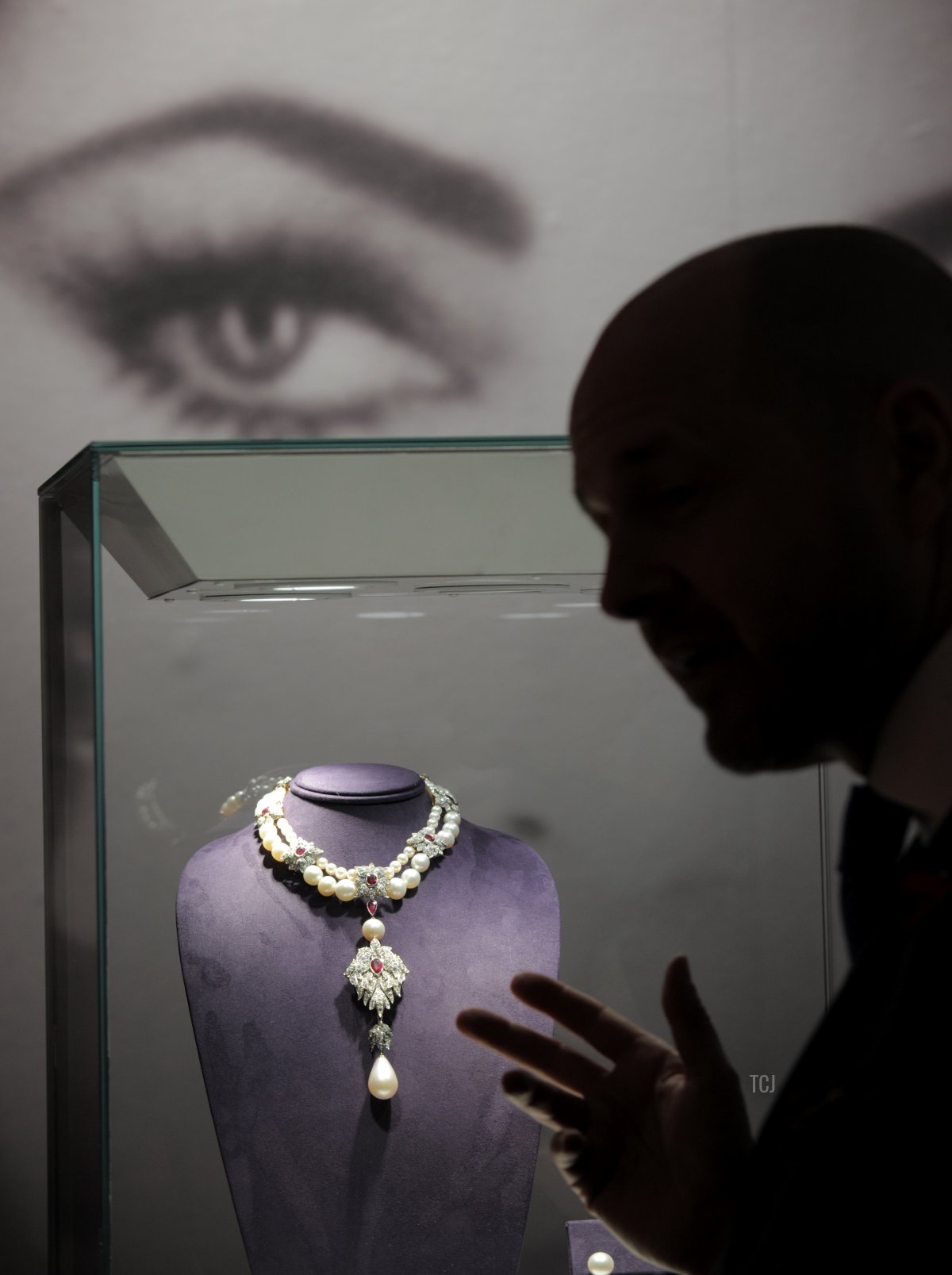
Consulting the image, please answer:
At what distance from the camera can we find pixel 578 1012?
0.80 m

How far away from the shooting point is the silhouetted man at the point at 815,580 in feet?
1.74

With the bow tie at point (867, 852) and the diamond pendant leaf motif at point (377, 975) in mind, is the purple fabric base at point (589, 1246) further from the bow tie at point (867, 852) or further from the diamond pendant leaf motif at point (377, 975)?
the bow tie at point (867, 852)

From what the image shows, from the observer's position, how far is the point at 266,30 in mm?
1802

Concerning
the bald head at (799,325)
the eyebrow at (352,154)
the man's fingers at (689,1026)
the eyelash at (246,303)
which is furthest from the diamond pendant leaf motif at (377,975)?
the eyebrow at (352,154)

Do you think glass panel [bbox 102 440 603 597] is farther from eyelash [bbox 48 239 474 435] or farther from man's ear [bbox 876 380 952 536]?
eyelash [bbox 48 239 474 435]

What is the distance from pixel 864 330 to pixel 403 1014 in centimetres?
73

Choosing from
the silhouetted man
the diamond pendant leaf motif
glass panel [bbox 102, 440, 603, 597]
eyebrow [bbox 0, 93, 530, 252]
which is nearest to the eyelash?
eyebrow [bbox 0, 93, 530, 252]

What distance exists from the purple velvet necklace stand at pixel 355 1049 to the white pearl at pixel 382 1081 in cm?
2

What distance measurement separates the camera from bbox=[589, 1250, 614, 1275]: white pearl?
0.96m

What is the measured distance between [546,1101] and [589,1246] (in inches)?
13.6

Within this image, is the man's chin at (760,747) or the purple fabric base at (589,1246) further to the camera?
the purple fabric base at (589,1246)

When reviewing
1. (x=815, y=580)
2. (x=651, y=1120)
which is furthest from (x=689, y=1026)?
(x=815, y=580)

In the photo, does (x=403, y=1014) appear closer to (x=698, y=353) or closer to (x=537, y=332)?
(x=698, y=353)

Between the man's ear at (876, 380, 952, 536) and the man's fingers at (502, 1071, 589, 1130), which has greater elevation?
the man's ear at (876, 380, 952, 536)
